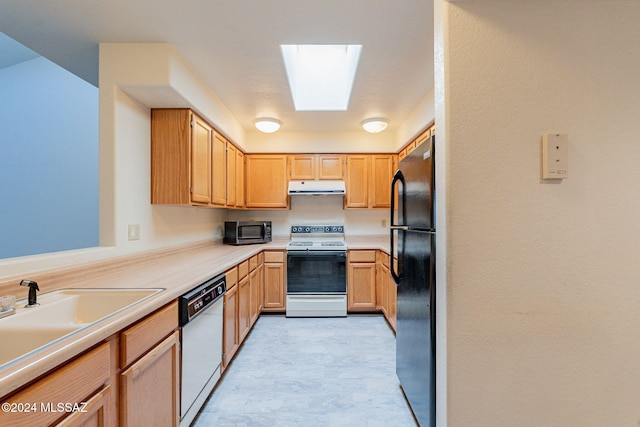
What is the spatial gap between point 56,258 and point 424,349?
1981 millimetres

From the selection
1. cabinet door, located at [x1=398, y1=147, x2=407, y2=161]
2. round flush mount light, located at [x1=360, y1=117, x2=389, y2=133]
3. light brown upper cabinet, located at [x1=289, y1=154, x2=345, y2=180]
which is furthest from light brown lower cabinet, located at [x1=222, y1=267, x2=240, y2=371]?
cabinet door, located at [x1=398, y1=147, x2=407, y2=161]

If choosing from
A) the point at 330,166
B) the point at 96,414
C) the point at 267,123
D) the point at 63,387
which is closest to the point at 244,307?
the point at 96,414

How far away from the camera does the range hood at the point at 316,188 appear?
3.67 metres

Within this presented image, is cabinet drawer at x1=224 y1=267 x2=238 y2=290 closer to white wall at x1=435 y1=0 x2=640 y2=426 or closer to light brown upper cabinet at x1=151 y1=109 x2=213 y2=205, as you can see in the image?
light brown upper cabinet at x1=151 y1=109 x2=213 y2=205

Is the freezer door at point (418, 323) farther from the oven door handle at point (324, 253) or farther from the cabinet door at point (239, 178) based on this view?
the cabinet door at point (239, 178)

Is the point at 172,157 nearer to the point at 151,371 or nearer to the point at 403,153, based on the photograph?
the point at 151,371

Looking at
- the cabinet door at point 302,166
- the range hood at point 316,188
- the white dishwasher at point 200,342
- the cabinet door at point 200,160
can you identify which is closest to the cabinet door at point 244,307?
the white dishwasher at point 200,342

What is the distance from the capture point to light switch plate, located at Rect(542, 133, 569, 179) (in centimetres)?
98

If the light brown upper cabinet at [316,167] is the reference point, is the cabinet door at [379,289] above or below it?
below

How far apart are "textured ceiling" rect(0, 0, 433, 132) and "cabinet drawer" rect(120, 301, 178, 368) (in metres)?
1.61

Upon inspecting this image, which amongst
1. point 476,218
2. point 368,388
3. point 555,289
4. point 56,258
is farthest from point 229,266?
point 555,289

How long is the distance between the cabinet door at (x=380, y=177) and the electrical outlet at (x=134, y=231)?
273 centimetres

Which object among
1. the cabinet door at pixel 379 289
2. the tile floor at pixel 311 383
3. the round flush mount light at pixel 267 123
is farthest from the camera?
the cabinet door at pixel 379 289

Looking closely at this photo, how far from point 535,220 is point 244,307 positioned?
7.68 ft
